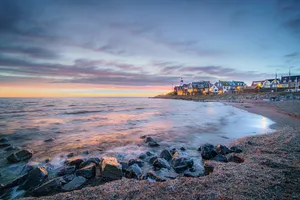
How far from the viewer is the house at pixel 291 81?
241ft

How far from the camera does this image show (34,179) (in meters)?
4.32

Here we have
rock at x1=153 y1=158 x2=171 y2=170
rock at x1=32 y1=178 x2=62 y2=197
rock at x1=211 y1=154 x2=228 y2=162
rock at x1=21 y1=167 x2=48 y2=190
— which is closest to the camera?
rock at x1=32 y1=178 x2=62 y2=197

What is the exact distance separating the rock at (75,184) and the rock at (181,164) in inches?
112

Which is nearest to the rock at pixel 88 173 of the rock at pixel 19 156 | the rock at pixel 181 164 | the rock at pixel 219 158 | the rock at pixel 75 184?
the rock at pixel 75 184

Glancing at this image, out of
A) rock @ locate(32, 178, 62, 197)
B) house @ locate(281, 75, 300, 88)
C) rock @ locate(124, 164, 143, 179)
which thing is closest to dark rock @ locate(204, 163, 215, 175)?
rock @ locate(124, 164, 143, 179)

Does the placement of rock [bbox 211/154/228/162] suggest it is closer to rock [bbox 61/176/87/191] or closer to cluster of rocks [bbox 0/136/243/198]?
cluster of rocks [bbox 0/136/243/198]

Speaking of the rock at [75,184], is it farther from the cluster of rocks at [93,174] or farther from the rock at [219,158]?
the rock at [219,158]

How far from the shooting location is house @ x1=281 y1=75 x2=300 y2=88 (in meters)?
73.6

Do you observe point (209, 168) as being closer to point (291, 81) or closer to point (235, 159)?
point (235, 159)

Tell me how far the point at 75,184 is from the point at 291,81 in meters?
106

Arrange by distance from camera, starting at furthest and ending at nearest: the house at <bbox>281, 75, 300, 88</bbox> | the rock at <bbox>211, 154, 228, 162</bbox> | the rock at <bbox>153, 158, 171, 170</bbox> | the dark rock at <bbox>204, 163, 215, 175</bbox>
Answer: the house at <bbox>281, 75, 300, 88</bbox>, the rock at <bbox>211, 154, 228, 162</bbox>, the rock at <bbox>153, 158, 171, 170</bbox>, the dark rock at <bbox>204, 163, 215, 175</bbox>

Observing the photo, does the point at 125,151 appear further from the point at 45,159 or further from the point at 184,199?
the point at 184,199

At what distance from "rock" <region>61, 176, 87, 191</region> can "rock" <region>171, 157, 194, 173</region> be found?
2.85 metres

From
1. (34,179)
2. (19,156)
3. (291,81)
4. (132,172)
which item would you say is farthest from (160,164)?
(291,81)
